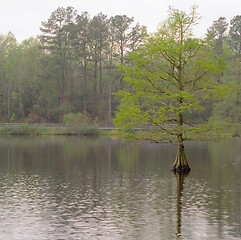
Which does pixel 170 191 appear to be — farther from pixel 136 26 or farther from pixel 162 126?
pixel 136 26

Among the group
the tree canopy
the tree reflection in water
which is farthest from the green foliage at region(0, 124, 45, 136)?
the tree reflection in water

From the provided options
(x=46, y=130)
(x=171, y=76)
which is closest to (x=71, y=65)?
(x=46, y=130)

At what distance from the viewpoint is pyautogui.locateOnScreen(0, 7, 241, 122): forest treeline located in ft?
342

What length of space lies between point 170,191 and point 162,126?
11.9 meters

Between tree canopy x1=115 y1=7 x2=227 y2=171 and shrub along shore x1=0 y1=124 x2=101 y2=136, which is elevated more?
tree canopy x1=115 y1=7 x2=227 y2=171

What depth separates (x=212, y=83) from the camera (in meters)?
37.7

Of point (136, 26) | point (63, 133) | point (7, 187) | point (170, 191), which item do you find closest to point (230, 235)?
point (170, 191)

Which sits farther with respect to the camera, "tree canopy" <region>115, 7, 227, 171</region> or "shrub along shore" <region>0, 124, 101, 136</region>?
"shrub along shore" <region>0, 124, 101, 136</region>

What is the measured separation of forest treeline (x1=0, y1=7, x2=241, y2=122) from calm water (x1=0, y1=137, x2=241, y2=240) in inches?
2421

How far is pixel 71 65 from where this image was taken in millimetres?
113312

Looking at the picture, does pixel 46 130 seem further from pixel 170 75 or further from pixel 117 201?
pixel 117 201

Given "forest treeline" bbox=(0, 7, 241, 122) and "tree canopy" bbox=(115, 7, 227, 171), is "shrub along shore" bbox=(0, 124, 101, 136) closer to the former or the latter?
"forest treeline" bbox=(0, 7, 241, 122)

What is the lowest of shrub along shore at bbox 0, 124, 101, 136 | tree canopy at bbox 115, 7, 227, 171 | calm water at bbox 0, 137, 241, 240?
calm water at bbox 0, 137, 241, 240

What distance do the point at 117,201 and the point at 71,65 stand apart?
90.2 m
